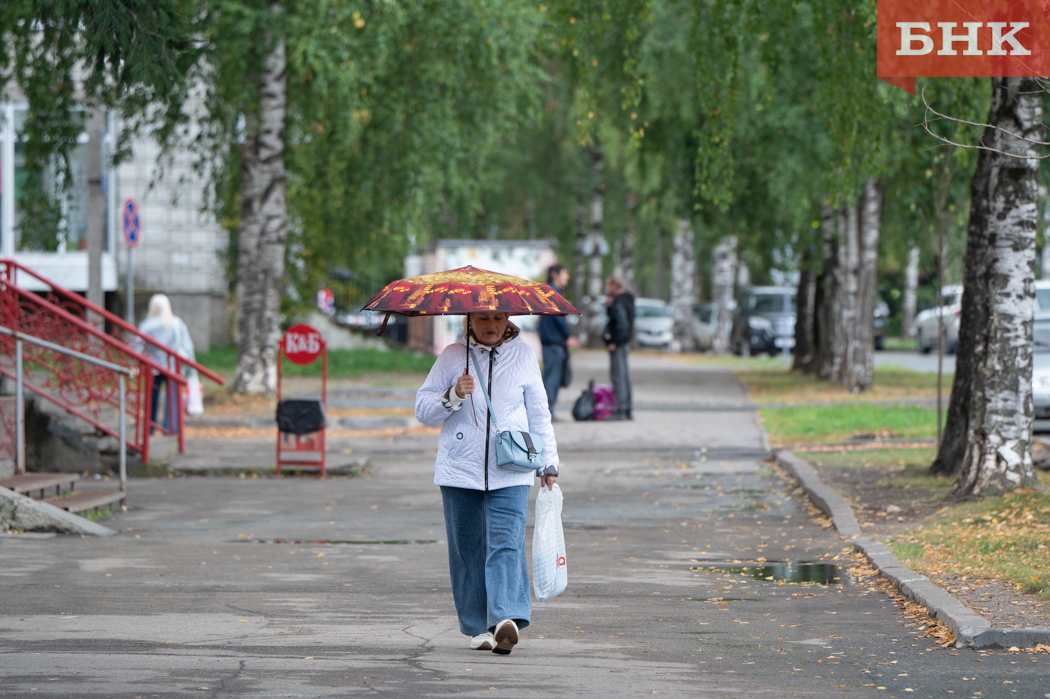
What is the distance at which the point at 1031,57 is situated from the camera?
991cm

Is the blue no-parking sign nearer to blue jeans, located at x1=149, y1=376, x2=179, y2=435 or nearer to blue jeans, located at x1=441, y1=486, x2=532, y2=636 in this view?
blue jeans, located at x1=149, y1=376, x2=179, y2=435

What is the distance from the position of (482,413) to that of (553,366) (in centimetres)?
1082

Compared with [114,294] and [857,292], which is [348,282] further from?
[857,292]

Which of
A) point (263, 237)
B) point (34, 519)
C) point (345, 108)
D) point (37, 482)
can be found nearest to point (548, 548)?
point (34, 519)

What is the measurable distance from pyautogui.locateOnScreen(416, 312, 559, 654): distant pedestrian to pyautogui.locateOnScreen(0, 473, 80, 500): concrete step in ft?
17.2

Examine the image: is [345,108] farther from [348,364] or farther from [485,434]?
[485,434]

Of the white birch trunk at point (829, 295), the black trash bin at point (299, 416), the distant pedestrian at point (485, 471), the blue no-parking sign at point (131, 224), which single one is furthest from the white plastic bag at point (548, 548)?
the white birch trunk at point (829, 295)

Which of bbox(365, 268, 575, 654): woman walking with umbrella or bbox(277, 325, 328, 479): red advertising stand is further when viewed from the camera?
bbox(277, 325, 328, 479): red advertising stand

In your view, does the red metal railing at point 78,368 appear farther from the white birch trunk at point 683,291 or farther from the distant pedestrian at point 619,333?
the white birch trunk at point 683,291

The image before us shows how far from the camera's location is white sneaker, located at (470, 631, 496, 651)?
21.0 feet

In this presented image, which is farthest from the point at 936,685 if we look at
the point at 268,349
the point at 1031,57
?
the point at 268,349

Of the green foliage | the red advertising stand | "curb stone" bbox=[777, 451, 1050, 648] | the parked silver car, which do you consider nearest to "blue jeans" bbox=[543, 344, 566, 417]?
the green foliage

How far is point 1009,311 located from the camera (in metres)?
10.3

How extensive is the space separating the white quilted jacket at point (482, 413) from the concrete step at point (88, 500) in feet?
16.7
